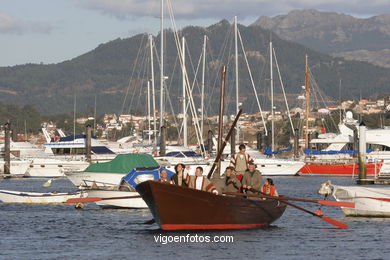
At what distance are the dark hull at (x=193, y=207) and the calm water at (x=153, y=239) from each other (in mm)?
373

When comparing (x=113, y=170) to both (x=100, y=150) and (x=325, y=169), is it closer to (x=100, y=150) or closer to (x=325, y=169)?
(x=100, y=150)

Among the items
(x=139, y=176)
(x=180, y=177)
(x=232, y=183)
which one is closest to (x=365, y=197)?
(x=232, y=183)

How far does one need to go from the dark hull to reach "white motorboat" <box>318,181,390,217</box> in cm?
569

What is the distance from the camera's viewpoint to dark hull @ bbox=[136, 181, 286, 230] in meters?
32.9

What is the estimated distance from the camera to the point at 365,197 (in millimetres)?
40344

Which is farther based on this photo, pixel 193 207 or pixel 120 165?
pixel 120 165

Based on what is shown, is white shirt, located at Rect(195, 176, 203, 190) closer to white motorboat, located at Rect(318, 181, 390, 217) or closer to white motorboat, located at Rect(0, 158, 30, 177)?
white motorboat, located at Rect(318, 181, 390, 217)

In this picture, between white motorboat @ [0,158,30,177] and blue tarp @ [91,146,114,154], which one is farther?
blue tarp @ [91,146,114,154]

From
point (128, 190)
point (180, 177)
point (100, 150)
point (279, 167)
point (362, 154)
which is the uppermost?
point (180, 177)

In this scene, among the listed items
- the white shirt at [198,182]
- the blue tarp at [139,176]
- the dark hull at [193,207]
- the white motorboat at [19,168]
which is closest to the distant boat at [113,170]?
the blue tarp at [139,176]

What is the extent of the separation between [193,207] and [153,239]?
1.94 m

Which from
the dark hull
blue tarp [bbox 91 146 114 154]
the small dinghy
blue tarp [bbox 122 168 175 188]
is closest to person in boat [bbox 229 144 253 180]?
the dark hull

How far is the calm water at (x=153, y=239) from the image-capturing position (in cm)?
3116

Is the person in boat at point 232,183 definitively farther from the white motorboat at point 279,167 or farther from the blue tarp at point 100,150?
the blue tarp at point 100,150
